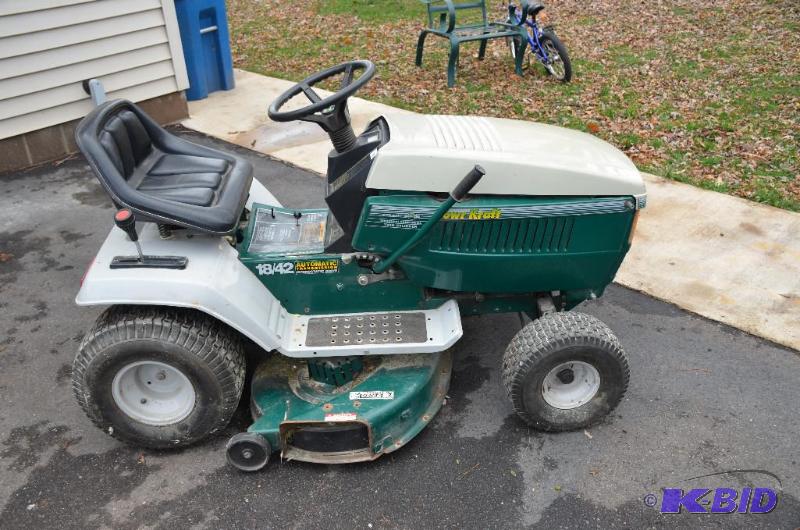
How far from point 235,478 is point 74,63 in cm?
475

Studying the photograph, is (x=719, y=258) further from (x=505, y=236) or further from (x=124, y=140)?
(x=124, y=140)

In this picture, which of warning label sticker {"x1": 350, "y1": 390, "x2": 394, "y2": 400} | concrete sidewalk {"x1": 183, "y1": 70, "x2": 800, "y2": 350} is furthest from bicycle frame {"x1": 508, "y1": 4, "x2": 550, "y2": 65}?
warning label sticker {"x1": 350, "y1": 390, "x2": 394, "y2": 400}

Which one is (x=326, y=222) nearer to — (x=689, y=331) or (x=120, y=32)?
(x=689, y=331)

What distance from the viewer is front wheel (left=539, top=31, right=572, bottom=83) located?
309 inches

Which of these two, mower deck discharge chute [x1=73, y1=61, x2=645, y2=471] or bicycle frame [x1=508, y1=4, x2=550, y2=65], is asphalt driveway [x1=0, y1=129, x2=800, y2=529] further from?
bicycle frame [x1=508, y1=4, x2=550, y2=65]

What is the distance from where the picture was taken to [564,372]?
119 inches

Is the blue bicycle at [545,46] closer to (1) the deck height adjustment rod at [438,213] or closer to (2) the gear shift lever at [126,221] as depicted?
(1) the deck height adjustment rod at [438,213]

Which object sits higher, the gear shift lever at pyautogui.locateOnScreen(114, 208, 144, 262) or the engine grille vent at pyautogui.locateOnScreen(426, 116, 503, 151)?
the engine grille vent at pyautogui.locateOnScreen(426, 116, 503, 151)

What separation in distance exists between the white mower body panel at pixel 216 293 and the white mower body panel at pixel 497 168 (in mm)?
645

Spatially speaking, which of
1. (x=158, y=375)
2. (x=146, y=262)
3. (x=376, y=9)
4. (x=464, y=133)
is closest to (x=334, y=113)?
(x=464, y=133)

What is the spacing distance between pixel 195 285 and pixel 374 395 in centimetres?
90

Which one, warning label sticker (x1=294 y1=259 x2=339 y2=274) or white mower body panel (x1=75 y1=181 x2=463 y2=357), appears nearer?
white mower body panel (x1=75 y1=181 x2=463 y2=357)

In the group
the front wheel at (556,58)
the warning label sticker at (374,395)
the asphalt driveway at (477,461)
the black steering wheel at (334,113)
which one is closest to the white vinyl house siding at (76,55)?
the asphalt driveway at (477,461)

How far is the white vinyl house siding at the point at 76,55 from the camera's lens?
18.8 ft
